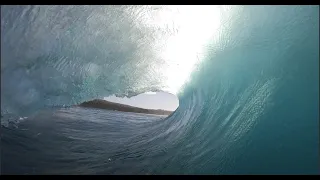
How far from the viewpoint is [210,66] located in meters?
6.61

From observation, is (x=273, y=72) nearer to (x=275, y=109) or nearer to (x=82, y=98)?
(x=275, y=109)

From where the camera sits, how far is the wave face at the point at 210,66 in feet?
12.3

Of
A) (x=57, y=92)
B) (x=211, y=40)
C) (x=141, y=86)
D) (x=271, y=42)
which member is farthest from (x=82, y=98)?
(x=271, y=42)

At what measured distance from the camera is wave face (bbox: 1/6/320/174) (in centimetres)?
374

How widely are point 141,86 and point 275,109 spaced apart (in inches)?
215

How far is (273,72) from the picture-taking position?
4.43m

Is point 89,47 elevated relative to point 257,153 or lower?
elevated

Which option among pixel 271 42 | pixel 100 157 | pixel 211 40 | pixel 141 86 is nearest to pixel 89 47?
pixel 100 157

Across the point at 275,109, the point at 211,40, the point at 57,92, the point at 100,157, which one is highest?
the point at 211,40

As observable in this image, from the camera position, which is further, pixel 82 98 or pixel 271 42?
pixel 82 98
